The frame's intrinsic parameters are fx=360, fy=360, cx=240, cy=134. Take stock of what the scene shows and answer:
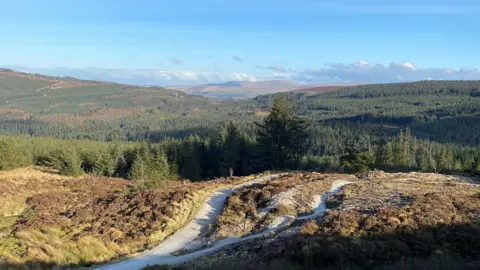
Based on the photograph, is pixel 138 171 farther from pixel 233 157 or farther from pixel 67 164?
pixel 233 157

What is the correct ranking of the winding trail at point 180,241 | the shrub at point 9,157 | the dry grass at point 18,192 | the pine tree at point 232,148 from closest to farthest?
the winding trail at point 180,241, the dry grass at point 18,192, the shrub at point 9,157, the pine tree at point 232,148

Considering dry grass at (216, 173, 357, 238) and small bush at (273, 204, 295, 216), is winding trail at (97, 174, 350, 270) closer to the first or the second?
small bush at (273, 204, 295, 216)

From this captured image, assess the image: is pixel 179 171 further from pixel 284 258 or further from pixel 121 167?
pixel 284 258

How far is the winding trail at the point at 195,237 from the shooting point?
18297 millimetres

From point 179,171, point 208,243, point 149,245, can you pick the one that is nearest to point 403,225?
point 208,243

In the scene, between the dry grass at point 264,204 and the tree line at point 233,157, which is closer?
the dry grass at point 264,204

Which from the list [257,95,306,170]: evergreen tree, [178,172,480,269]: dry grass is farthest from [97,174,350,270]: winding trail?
[257,95,306,170]: evergreen tree

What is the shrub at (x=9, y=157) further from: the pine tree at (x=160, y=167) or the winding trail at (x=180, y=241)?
the winding trail at (x=180, y=241)

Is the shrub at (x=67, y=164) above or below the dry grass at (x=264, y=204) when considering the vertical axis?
below

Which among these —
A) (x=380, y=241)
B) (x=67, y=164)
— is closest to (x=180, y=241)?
(x=380, y=241)

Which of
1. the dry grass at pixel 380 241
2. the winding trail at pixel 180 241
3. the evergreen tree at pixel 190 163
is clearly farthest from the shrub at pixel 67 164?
the dry grass at pixel 380 241

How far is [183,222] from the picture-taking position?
2548 cm

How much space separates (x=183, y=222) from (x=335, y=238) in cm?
1245

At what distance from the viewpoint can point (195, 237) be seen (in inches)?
904
